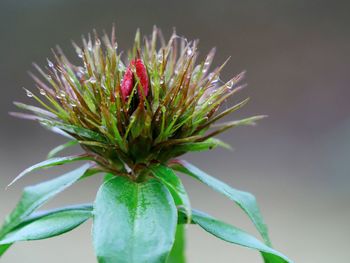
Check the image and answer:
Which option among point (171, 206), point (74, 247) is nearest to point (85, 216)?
point (171, 206)

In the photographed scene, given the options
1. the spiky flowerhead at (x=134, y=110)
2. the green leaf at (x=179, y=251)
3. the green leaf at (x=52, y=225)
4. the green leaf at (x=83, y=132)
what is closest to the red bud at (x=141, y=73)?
the spiky flowerhead at (x=134, y=110)

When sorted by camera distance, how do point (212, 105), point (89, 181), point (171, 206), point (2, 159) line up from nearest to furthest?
point (171, 206) → point (212, 105) → point (89, 181) → point (2, 159)

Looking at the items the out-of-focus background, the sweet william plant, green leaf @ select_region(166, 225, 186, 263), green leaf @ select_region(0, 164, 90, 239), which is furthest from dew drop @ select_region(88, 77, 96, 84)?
the out-of-focus background

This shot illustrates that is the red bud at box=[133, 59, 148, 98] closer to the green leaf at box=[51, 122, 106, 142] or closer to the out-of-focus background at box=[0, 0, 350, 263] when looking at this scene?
the green leaf at box=[51, 122, 106, 142]

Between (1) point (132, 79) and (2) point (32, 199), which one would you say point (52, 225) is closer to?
(2) point (32, 199)

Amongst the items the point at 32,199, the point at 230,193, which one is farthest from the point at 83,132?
the point at 230,193

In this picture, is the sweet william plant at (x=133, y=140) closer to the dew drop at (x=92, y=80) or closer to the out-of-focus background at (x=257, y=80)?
the dew drop at (x=92, y=80)

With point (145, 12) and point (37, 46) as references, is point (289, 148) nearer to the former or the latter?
point (145, 12)
